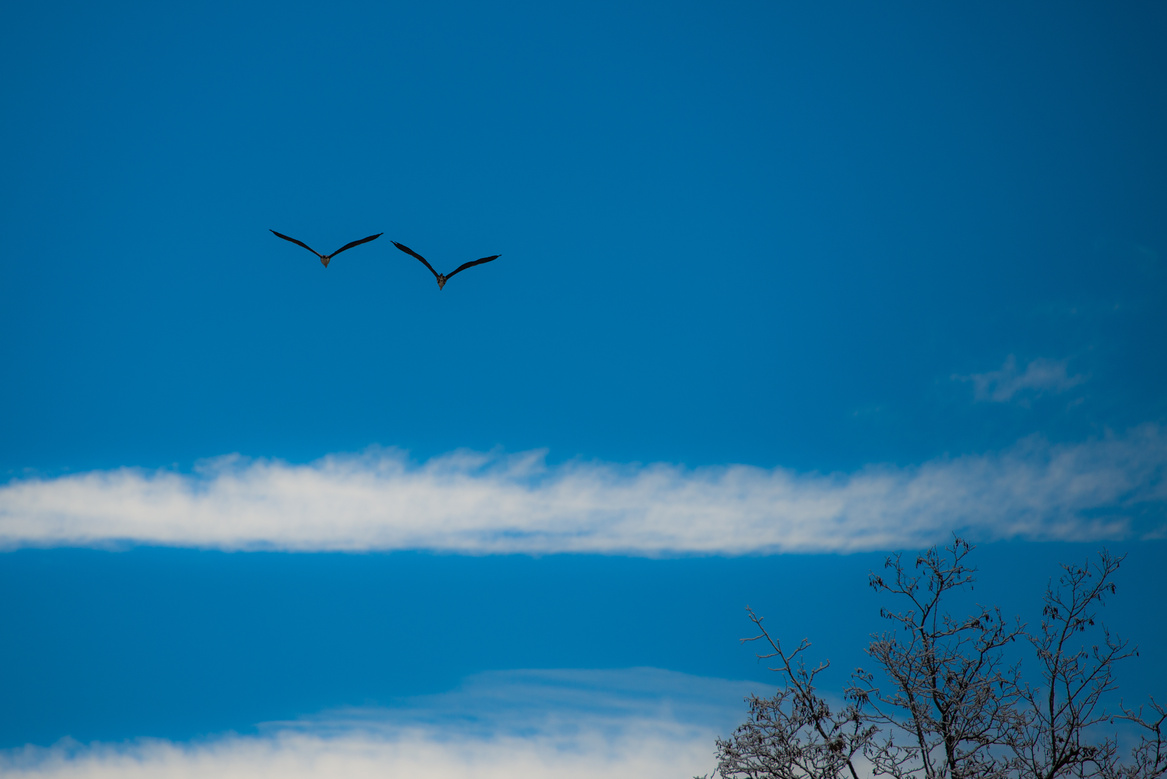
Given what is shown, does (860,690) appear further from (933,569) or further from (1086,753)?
(1086,753)

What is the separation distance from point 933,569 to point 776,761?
204 inches

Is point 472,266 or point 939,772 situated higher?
point 472,266

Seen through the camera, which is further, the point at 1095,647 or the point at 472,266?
the point at 472,266

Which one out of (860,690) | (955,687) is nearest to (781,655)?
(860,690)

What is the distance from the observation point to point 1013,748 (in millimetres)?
17641

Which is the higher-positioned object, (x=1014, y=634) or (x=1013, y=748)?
(x=1014, y=634)

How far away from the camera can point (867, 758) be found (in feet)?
57.8

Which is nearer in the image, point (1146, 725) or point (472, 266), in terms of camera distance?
point (1146, 725)

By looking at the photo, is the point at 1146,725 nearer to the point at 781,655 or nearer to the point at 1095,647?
the point at 1095,647

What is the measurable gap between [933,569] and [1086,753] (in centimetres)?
440

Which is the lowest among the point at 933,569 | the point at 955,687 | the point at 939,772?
the point at 939,772

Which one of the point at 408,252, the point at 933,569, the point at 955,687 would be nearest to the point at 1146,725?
the point at 955,687

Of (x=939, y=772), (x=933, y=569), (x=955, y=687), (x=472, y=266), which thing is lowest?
(x=939, y=772)

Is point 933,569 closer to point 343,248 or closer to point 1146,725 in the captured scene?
point 1146,725
